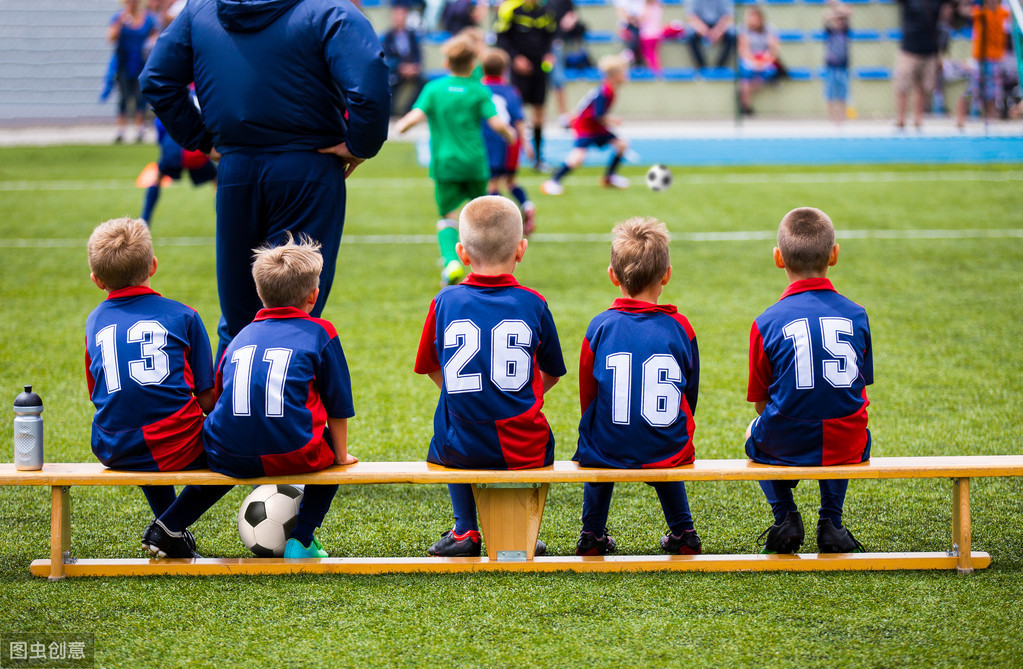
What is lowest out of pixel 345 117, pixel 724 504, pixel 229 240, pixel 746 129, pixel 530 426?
pixel 724 504

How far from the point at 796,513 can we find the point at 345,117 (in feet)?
7.44

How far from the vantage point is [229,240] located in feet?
13.6

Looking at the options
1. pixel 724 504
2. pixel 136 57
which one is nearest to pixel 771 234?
pixel 724 504

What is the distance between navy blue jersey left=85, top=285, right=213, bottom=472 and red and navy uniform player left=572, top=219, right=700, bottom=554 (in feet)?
4.19

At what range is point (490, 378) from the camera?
11.2ft

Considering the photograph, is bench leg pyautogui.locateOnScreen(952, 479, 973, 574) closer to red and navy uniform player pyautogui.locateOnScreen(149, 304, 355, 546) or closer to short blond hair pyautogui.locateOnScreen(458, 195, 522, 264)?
short blond hair pyautogui.locateOnScreen(458, 195, 522, 264)

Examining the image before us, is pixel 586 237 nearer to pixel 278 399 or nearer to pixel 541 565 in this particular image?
pixel 541 565

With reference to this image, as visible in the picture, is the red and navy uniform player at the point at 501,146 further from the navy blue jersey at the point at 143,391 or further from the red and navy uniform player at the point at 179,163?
the navy blue jersey at the point at 143,391

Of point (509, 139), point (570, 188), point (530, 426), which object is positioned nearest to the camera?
point (530, 426)

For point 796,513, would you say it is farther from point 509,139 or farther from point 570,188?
point 570,188

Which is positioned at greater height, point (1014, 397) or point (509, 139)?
point (509, 139)

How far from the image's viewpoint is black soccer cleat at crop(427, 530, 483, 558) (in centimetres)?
356

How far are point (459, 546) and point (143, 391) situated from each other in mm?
1131

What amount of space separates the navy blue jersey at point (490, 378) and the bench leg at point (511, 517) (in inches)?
3.3
